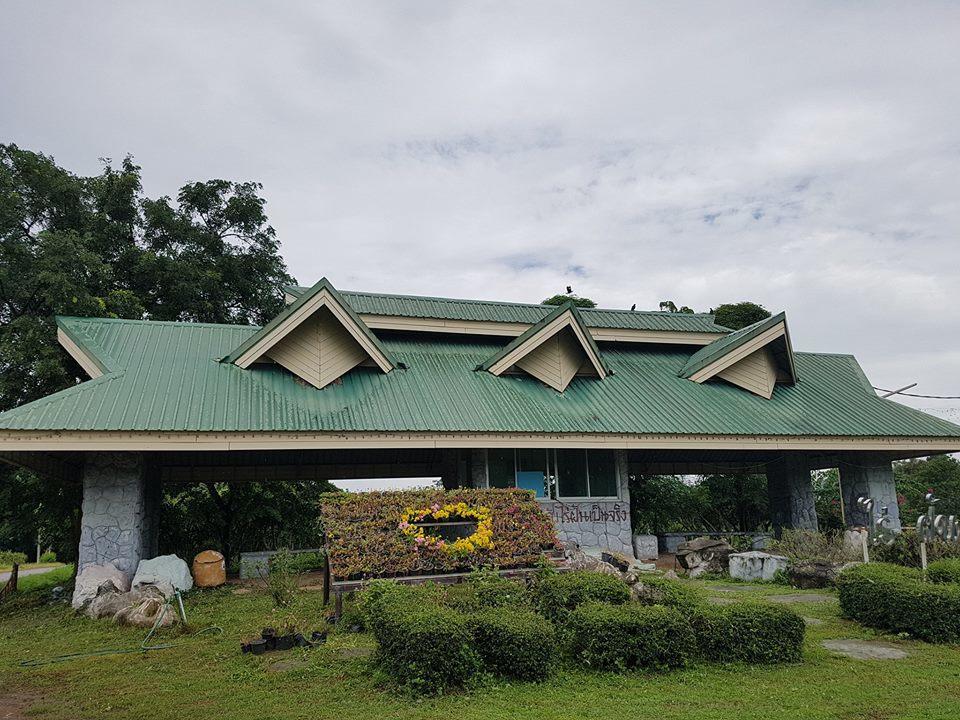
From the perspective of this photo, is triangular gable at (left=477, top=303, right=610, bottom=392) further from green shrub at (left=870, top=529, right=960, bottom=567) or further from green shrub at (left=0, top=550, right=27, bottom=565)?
green shrub at (left=0, top=550, right=27, bottom=565)

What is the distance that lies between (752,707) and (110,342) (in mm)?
13799

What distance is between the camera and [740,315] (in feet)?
105

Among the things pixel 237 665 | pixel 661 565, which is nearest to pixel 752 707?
pixel 237 665

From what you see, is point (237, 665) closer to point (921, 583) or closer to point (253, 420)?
point (253, 420)

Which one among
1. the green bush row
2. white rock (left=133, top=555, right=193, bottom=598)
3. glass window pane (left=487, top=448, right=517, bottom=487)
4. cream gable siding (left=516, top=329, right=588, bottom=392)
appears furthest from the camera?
cream gable siding (left=516, top=329, right=588, bottom=392)

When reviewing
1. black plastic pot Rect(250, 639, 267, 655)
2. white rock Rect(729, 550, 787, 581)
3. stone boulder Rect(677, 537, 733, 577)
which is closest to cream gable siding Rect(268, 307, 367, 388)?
black plastic pot Rect(250, 639, 267, 655)

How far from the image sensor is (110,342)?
580 inches

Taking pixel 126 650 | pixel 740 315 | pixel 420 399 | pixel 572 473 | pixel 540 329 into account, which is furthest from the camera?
pixel 740 315

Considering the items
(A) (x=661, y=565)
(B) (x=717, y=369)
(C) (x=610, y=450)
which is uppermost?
(B) (x=717, y=369)

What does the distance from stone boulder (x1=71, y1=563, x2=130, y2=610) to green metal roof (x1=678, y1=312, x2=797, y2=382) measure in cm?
1350

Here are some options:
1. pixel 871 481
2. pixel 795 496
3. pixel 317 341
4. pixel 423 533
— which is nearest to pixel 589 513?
pixel 423 533

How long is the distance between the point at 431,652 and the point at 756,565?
9.70m

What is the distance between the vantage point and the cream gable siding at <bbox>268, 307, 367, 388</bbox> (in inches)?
586

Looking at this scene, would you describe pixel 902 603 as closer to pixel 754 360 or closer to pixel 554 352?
pixel 554 352
